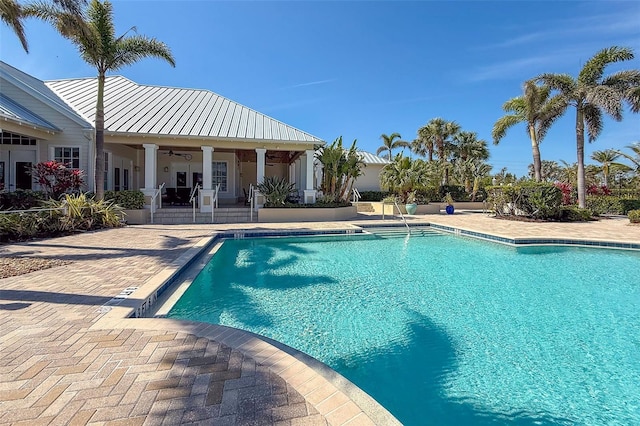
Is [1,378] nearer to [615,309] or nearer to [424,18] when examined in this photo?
[615,309]

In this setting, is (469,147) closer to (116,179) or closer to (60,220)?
(116,179)

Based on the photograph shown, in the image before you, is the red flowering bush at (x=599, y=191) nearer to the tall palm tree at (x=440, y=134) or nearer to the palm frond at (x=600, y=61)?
the palm frond at (x=600, y=61)

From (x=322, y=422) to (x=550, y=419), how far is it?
2.25 metres

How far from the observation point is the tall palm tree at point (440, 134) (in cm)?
3178

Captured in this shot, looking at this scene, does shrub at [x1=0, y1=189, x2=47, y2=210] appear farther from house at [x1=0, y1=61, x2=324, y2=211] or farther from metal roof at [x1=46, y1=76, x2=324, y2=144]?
metal roof at [x1=46, y1=76, x2=324, y2=144]

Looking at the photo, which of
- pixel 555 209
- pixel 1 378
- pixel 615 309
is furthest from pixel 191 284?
pixel 555 209

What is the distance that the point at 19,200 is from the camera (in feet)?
37.2

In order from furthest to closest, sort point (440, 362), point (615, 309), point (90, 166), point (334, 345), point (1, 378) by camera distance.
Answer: point (90, 166) → point (615, 309) → point (334, 345) → point (440, 362) → point (1, 378)

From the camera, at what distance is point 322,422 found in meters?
2.16

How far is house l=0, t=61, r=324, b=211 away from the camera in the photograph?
45.1 ft

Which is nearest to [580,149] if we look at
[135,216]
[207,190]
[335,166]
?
[335,166]

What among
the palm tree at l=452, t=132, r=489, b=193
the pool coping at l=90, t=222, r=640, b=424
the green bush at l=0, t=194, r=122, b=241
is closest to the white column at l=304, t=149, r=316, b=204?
the green bush at l=0, t=194, r=122, b=241

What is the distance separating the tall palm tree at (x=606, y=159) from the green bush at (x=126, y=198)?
143ft

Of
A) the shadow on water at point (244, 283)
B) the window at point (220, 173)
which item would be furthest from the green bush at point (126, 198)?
the shadow on water at point (244, 283)
